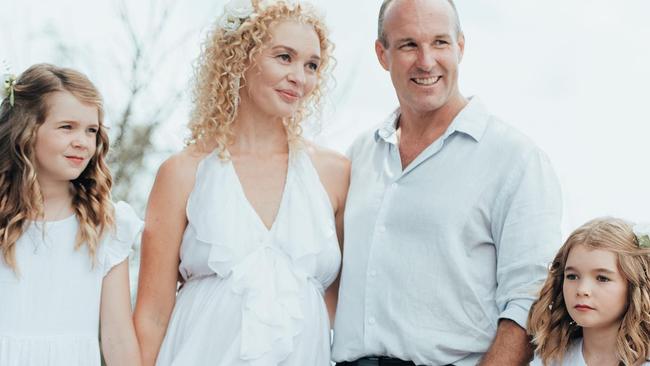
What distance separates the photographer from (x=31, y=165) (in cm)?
353

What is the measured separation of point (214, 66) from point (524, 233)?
130 centimetres

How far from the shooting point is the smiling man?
11.5 ft

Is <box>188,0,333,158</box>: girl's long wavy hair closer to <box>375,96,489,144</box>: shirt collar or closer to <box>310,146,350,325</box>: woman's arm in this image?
<box>310,146,350,325</box>: woman's arm

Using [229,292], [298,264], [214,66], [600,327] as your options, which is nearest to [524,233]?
[600,327]

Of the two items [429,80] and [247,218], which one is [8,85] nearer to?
[247,218]

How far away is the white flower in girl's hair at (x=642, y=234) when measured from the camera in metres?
3.60

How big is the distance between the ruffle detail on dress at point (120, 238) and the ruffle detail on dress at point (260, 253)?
0.21 m

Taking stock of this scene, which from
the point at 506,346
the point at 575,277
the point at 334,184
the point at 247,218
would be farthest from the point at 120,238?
the point at 575,277

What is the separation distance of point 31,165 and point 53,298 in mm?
461

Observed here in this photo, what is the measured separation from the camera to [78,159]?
139 inches

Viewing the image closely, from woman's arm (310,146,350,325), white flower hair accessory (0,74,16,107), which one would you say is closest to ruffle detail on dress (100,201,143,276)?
white flower hair accessory (0,74,16,107)

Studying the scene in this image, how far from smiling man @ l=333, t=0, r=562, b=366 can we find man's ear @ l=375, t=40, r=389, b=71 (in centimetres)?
18

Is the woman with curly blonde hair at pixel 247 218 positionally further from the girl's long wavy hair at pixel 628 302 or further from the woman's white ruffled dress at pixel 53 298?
the girl's long wavy hair at pixel 628 302

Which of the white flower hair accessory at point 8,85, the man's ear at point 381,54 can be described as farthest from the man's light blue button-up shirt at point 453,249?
the white flower hair accessory at point 8,85
